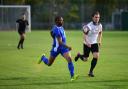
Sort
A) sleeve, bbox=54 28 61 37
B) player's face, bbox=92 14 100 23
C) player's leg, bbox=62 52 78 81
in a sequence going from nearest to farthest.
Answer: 1. sleeve, bbox=54 28 61 37
2. player's leg, bbox=62 52 78 81
3. player's face, bbox=92 14 100 23

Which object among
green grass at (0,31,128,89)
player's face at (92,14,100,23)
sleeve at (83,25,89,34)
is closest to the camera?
green grass at (0,31,128,89)

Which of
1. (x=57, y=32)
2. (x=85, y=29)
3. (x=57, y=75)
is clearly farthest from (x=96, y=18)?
(x=57, y=75)

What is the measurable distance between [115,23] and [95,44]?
2090 inches

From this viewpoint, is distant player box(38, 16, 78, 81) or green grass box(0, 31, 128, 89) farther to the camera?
distant player box(38, 16, 78, 81)

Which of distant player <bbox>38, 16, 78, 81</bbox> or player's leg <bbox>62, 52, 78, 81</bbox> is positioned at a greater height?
distant player <bbox>38, 16, 78, 81</bbox>

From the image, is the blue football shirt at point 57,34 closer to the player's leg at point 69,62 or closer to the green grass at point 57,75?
the player's leg at point 69,62

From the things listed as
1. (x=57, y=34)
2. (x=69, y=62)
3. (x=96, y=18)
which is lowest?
(x=69, y=62)

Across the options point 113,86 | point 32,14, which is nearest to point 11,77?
point 113,86

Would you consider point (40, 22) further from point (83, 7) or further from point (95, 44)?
point (95, 44)

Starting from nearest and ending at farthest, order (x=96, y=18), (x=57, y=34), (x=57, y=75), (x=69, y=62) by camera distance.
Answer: (x=57, y=34)
(x=69, y=62)
(x=96, y=18)
(x=57, y=75)

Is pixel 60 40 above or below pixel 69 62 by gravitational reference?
above

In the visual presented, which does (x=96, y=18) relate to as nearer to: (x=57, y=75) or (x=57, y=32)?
(x=57, y=32)

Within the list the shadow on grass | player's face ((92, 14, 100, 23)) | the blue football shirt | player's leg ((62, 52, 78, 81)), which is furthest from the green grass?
player's face ((92, 14, 100, 23))

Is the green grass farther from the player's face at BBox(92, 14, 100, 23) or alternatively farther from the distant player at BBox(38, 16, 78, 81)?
the player's face at BBox(92, 14, 100, 23)
